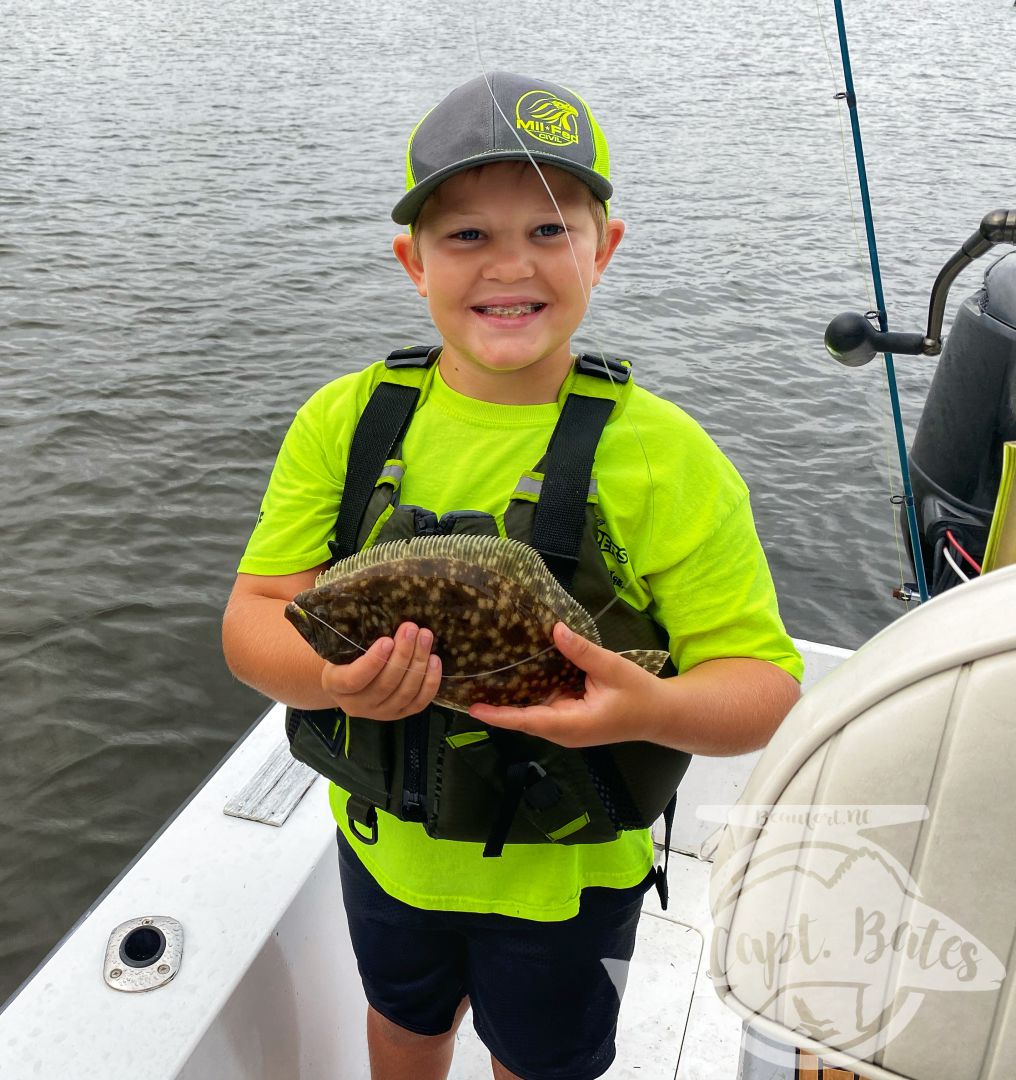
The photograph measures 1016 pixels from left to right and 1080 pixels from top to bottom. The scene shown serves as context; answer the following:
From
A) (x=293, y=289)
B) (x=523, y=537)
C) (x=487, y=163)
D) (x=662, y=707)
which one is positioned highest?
(x=487, y=163)

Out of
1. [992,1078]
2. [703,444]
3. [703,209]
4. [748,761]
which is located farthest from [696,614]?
[703,209]

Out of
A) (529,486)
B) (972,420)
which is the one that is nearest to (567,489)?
(529,486)

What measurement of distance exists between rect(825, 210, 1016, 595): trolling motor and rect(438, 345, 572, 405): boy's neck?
6.56 feet

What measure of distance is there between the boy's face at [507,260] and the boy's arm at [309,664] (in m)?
0.59

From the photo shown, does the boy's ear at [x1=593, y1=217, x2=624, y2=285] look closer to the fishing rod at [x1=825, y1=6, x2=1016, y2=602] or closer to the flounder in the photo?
the flounder

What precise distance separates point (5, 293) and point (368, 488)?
1009 cm

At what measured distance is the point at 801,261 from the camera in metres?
11.1

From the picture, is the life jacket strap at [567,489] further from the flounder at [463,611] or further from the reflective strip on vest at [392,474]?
the reflective strip on vest at [392,474]

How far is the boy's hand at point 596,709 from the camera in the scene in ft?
4.91

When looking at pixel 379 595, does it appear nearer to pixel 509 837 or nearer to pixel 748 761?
pixel 509 837

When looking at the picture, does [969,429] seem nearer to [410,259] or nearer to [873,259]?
[873,259]

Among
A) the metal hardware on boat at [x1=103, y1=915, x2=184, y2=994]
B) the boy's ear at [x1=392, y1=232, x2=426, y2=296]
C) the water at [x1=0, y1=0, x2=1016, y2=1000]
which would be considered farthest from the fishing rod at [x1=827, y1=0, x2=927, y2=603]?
the metal hardware on boat at [x1=103, y1=915, x2=184, y2=994]

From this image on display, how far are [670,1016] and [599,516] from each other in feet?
7.45

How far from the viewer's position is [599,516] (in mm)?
1750
